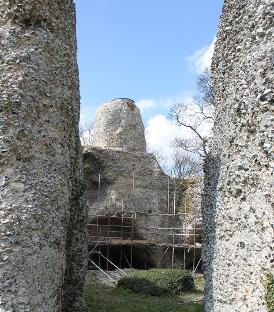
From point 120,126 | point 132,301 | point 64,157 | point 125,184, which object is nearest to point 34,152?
point 64,157

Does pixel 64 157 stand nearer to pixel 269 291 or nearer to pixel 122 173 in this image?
pixel 269 291

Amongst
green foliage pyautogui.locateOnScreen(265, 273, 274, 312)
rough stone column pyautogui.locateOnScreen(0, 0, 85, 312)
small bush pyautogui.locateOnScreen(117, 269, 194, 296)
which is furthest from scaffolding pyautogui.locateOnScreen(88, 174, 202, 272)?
green foliage pyautogui.locateOnScreen(265, 273, 274, 312)

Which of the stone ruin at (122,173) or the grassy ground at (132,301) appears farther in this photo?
the stone ruin at (122,173)

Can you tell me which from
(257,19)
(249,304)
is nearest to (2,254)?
(249,304)

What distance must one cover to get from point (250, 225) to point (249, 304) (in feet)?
2.72

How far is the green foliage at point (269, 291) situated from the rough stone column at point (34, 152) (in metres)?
2.42

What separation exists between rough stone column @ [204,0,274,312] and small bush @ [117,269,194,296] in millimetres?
5800

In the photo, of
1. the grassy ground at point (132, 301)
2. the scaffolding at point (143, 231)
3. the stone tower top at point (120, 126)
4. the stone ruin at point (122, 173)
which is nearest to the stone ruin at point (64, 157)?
the grassy ground at point (132, 301)

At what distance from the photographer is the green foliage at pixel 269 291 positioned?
4.42 meters

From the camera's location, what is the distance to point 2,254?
516cm

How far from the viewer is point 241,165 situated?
558 cm

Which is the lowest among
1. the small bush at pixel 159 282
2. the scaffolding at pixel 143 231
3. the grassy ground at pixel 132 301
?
the grassy ground at pixel 132 301

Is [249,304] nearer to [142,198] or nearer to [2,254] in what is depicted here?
[2,254]

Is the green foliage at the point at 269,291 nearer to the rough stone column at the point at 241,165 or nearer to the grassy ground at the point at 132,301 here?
the rough stone column at the point at 241,165
